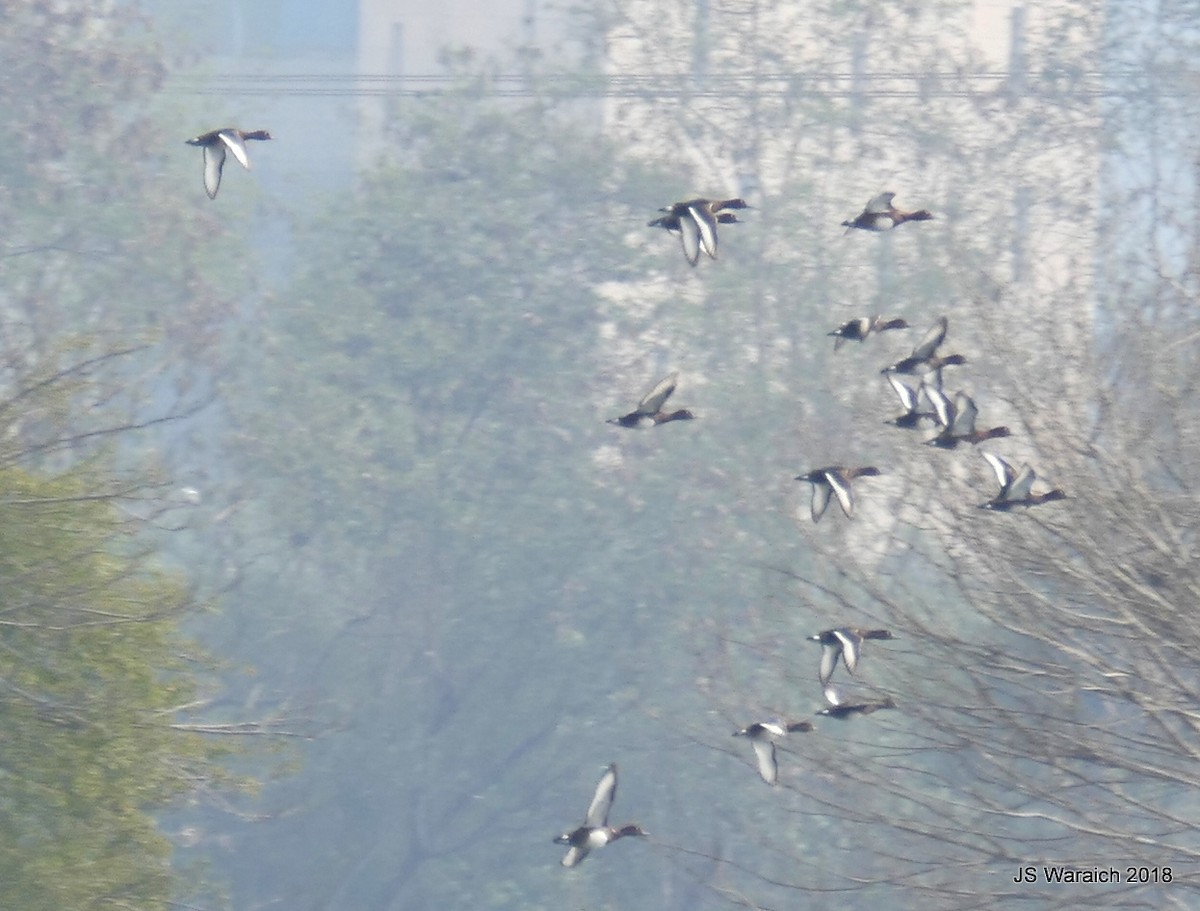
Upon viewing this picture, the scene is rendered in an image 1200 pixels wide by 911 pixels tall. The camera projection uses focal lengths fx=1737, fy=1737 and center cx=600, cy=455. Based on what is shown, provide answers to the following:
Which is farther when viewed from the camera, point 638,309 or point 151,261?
point 638,309

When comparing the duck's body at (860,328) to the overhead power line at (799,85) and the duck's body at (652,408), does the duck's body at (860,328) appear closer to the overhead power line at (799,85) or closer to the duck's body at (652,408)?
the duck's body at (652,408)

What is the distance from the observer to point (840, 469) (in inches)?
281

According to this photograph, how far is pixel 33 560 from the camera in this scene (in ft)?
24.4

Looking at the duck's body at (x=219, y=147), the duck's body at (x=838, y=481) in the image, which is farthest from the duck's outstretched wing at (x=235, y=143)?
the duck's body at (x=838, y=481)

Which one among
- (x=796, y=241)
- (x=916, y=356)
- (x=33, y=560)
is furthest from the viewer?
(x=796, y=241)

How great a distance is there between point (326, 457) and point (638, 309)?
175 inches

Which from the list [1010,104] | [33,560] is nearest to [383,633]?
[1010,104]

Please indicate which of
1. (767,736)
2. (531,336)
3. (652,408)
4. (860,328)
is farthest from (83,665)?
(531,336)

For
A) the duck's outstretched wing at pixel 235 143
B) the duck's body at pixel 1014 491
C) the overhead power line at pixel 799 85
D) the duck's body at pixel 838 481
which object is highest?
the overhead power line at pixel 799 85

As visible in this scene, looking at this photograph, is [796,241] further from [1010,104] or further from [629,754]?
[629,754]

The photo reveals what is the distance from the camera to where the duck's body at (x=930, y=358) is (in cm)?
685

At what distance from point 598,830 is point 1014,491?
2027 mm

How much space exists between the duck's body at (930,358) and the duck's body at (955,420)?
107mm

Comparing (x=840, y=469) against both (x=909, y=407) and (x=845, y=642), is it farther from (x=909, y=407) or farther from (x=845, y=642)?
(x=845, y=642)
